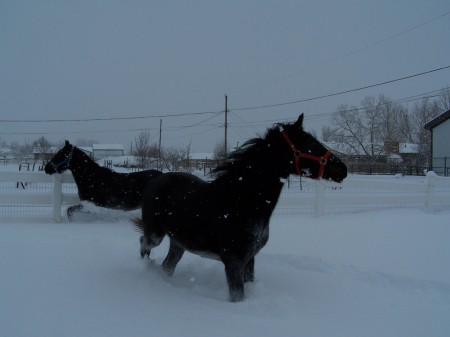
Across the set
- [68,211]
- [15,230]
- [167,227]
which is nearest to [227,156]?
[167,227]

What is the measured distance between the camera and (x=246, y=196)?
11.3 feet

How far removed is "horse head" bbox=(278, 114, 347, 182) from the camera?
347 cm

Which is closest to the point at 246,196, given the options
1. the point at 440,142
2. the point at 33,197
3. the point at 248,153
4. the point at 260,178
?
the point at 260,178

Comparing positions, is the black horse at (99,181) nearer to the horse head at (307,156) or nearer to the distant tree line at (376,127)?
the horse head at (307,156)

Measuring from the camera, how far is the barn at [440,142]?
2894cm

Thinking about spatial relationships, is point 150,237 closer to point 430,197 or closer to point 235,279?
point 235,279

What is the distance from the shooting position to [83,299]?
121 inches

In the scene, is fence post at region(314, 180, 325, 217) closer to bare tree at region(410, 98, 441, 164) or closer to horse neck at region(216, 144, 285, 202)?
horse neck at region(216, 144, 285, 202)

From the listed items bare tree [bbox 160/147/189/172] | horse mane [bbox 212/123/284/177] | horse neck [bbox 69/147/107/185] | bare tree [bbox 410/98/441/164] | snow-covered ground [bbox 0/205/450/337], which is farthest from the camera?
bare tree [bbox 410/98/441/164]

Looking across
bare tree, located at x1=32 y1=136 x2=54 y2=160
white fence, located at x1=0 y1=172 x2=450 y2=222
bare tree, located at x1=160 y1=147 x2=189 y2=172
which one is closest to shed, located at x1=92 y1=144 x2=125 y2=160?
bare tree, located at x1=32 y1=136 x2=54 y2=160

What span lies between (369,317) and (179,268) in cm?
239

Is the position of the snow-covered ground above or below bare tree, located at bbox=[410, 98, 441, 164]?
below

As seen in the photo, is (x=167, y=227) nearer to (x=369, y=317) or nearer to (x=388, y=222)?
(x=369, y=317)

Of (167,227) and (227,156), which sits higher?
(227,156)
